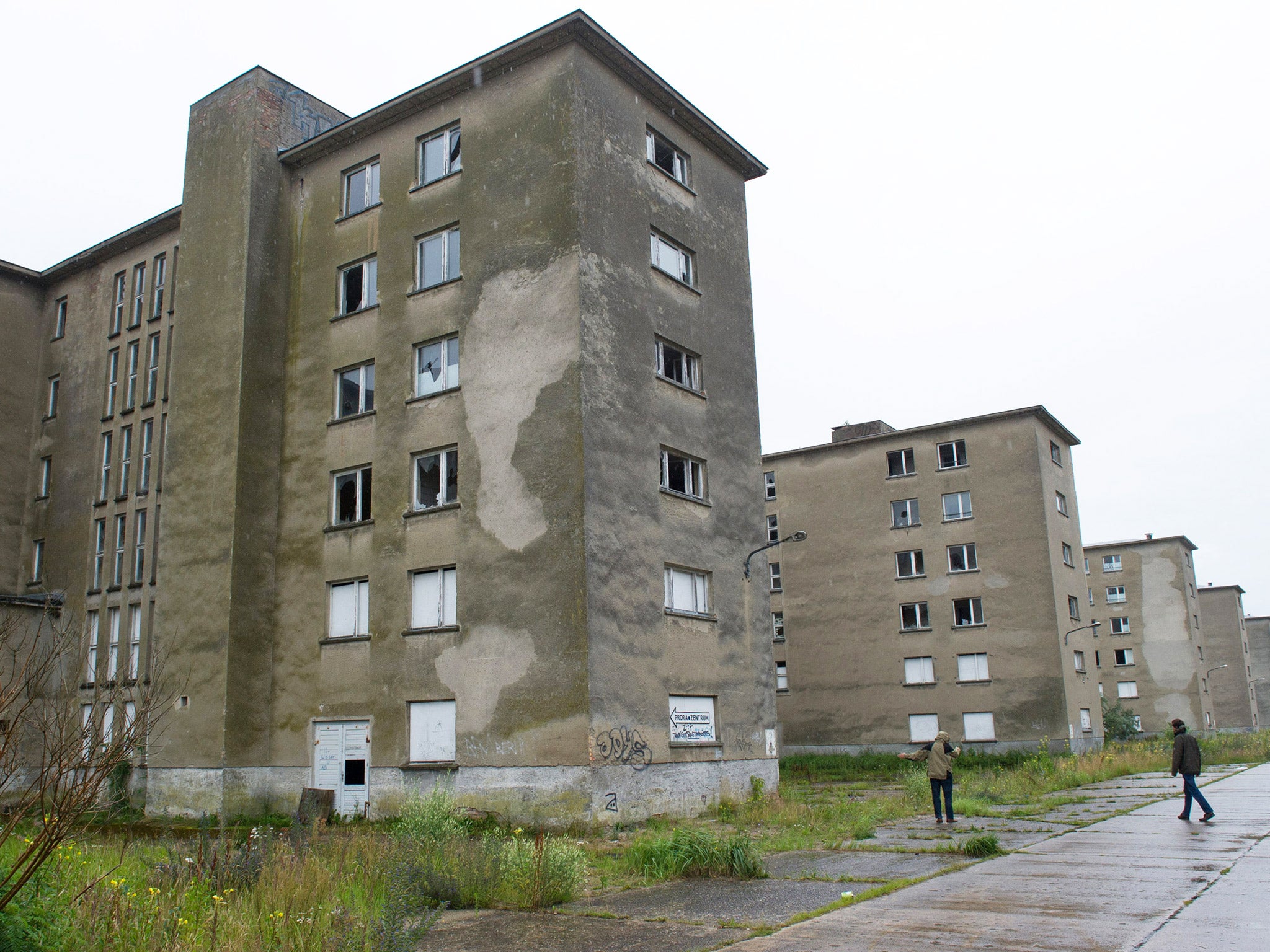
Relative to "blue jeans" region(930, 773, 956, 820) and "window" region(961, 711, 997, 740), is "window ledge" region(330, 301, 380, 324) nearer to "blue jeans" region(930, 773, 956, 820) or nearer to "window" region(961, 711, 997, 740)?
"blue jeans" region(930, 773, 956, 820)

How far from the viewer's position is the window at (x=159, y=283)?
30891mm

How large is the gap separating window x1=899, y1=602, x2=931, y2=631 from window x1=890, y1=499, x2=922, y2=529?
11.7 ft

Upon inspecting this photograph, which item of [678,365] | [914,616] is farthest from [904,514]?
[678,365]

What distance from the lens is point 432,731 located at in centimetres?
2198

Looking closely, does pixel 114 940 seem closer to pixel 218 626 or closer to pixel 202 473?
pixel 218 626

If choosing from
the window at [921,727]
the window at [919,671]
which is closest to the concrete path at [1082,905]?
the window at [921,727]

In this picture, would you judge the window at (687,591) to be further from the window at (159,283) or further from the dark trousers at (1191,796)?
the window at (159,283)

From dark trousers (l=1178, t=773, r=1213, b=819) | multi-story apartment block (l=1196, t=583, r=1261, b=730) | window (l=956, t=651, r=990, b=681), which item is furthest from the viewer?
multi-story apartment block (l=1196, t=583, r=1261, b=730)

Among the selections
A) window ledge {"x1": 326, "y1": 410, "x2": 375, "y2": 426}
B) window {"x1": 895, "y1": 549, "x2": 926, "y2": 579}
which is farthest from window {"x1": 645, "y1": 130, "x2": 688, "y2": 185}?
window {"x1": 895, "y1": 549, "x2": 926, "y2": 579}

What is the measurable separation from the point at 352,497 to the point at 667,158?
1177cm

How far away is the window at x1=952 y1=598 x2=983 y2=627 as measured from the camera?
43.9m

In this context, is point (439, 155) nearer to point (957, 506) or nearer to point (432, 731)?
point (432, 731)

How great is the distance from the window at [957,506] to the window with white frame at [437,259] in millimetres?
28435

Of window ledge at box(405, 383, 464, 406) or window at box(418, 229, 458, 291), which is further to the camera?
window at box(418, 229, 458, 291)
